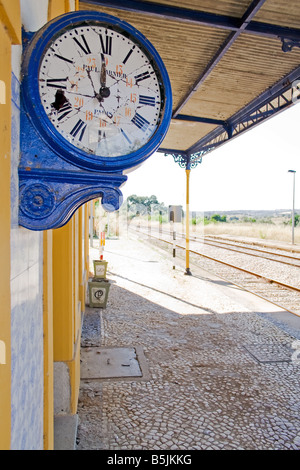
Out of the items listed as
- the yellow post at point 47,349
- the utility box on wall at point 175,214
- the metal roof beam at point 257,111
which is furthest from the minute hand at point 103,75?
the utility box on wall at point 175,214

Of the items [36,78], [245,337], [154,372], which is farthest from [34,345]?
[245,337]

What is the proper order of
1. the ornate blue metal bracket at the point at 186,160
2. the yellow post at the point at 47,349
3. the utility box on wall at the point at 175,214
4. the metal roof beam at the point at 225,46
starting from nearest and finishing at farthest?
Result: 1. the yellow post at the point at 47,349
2. the metal roof beam at the point at 225,46
3. the ornate blue metal bracket at the point at 186,160
4. the utility box on wall at the point at 175,214

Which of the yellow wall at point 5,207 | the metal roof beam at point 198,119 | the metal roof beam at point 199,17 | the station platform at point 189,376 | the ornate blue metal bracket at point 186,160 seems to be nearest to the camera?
the yellow wall at point 5,207

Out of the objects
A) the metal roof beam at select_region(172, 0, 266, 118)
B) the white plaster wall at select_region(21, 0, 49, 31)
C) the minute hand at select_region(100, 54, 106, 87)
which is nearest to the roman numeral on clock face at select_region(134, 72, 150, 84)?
the minute hand at select_region(100, 54, 106, 87)

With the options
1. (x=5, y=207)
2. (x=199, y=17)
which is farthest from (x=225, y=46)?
(x=5, y=207)

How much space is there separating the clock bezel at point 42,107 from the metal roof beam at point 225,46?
3796mm

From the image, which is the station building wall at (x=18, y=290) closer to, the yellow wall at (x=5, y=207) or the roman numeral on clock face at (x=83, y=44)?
the yellow wall at (x=5, y=207)

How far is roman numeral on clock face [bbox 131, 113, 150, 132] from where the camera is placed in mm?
1619

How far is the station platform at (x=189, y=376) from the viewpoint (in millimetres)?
3629

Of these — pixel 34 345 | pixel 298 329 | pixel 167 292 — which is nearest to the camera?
pixel 34 345

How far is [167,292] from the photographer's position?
10242 mm

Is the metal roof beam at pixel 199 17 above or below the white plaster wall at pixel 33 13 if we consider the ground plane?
above

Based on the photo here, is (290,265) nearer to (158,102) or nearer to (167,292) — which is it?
(167,292)

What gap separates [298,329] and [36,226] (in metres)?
6.69
